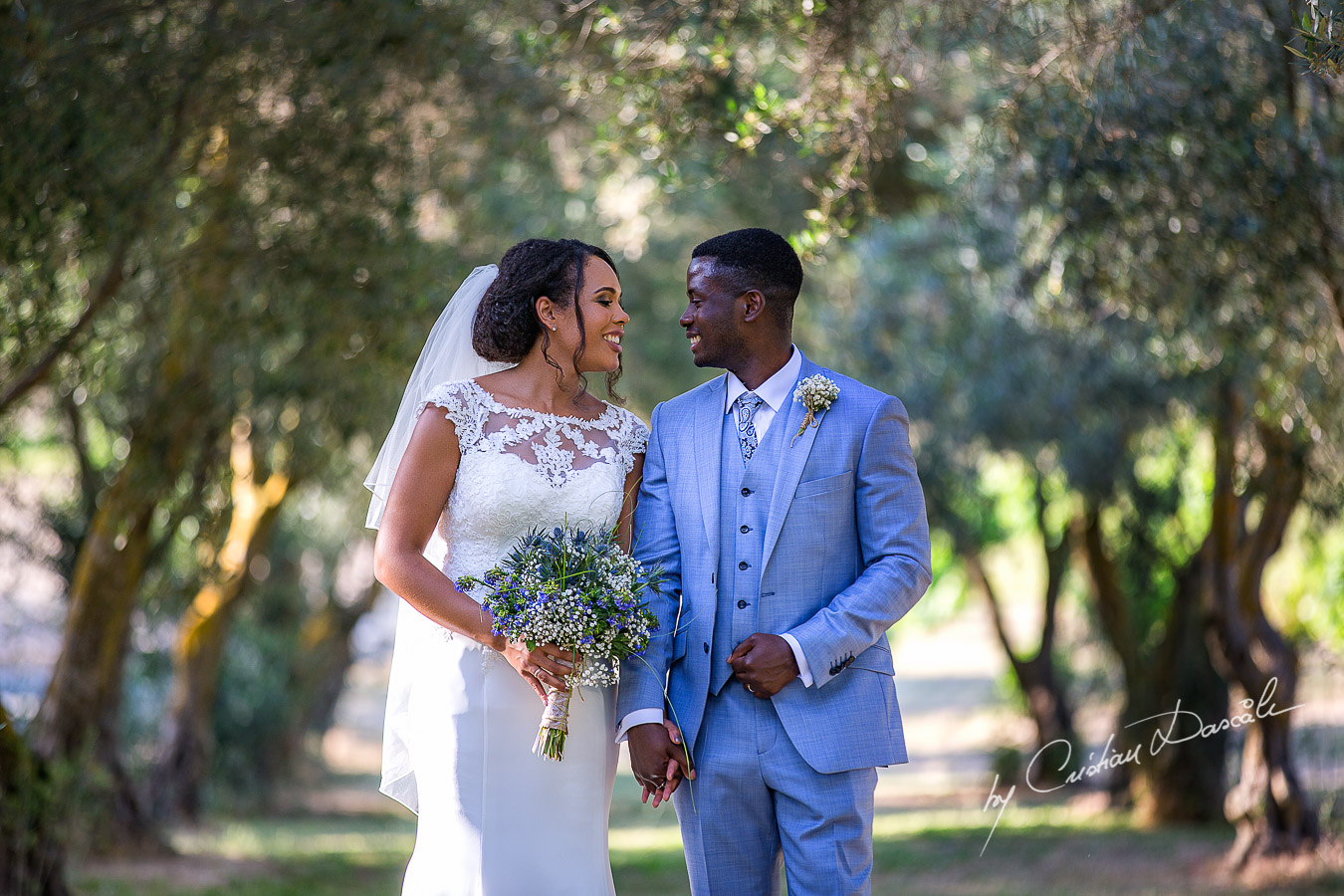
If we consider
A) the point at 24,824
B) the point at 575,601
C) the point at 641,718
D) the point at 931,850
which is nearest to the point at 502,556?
the point at 575,601

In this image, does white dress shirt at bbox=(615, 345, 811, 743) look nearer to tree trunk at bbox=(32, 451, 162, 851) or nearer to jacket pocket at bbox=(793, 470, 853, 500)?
jacket pocket at bbox=(793, 470, 853, 500)

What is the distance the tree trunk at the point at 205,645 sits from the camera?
1152 cm

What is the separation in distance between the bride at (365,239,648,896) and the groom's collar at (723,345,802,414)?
1.34 feet

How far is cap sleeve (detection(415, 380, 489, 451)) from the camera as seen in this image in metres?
3.65

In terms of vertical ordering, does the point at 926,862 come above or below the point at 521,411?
below

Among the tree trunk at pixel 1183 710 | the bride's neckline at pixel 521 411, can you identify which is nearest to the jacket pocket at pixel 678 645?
the bride's neckline at pixel 521 411

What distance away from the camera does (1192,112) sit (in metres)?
5.36

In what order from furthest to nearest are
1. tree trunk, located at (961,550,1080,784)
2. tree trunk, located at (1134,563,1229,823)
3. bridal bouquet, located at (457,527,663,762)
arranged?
1. tree trunk, located at (961,550,1080,784)
2. tree trunk, located at (1134,563,1229,823)
3. bridal bouquet, located at (457,527,663,762)

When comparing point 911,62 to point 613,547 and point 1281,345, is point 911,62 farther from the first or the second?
point 613,547

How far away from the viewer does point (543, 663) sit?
333 centimetres

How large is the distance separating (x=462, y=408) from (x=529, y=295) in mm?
402

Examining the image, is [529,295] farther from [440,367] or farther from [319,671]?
[319,671]

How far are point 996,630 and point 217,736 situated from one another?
9.26 meters

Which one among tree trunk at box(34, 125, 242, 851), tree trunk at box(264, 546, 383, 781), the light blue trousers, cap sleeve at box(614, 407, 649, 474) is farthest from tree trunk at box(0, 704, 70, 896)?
tree trunk at box(264, 546, 383, 781)
